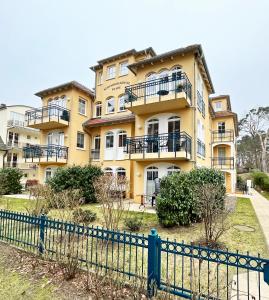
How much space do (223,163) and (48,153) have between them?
21152 mm

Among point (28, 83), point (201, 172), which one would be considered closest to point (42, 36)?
point (201, 172)

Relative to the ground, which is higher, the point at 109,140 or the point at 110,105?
the point at 110,105

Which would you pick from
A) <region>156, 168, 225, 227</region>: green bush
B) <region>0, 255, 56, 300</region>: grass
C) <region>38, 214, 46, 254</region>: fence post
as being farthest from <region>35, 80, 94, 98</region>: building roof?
<region>0, 255, 56, 300</region>: grass

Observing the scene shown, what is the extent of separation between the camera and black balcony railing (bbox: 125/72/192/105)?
47.9 ft

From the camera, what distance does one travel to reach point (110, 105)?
22.8 metres

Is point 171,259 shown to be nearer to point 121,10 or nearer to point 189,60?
point 189,60

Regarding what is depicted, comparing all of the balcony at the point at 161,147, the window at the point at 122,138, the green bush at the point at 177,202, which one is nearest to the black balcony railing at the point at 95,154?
the window at the point at 122,138

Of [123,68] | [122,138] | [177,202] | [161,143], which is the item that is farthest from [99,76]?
[177,202]

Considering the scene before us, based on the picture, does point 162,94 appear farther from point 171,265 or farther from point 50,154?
point 50,154

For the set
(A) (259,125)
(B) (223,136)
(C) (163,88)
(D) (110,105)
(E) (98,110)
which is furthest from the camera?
(A) (259,125)

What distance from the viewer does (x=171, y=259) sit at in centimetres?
603

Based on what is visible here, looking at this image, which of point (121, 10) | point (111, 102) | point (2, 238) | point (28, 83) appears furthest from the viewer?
point (28, 83)

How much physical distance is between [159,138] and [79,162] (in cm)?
1063

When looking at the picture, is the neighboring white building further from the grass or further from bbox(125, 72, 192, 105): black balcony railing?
the grass
